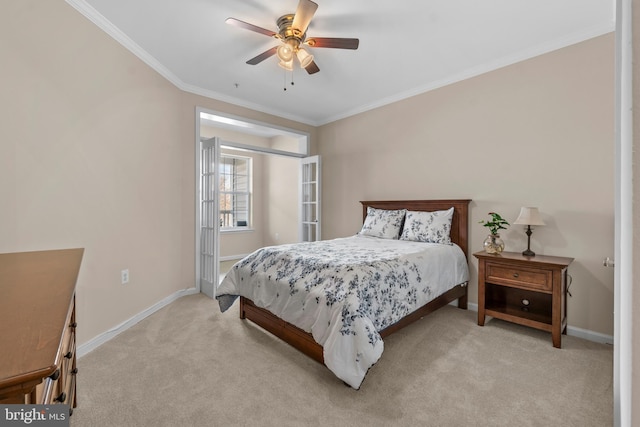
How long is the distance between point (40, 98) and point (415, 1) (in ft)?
8.76

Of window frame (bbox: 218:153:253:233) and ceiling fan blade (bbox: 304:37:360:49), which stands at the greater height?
ceiling fan blade (bbox: 304:37:360:49)

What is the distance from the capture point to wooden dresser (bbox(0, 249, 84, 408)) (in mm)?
552

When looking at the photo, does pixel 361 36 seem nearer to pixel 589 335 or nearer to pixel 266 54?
pixel 266 54

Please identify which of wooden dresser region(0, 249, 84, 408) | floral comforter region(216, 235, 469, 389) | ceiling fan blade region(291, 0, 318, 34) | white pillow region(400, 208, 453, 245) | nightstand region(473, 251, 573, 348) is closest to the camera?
wooden dresser region(0, 249, 84, 408)

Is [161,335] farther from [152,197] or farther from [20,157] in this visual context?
[20,157]

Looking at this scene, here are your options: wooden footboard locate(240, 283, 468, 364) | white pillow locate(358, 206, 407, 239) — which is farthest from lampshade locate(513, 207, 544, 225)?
white pillow locate(358, 206, 407, 239)

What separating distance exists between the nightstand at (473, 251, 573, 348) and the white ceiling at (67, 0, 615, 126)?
1.95 meters

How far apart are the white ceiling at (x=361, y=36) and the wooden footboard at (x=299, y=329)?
238 cm

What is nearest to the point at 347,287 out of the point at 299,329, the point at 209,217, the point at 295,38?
the point at 299,329

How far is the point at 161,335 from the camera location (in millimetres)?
2523

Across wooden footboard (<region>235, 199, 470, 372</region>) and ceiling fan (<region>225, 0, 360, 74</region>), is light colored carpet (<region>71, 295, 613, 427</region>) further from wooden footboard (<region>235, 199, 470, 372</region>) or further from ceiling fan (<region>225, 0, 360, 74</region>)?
ceiling fan (<region>225, 0, 360, 74</region>)

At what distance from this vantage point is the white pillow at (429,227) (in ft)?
10.3

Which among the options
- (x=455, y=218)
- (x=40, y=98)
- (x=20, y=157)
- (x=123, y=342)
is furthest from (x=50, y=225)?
(x=455, y=218)

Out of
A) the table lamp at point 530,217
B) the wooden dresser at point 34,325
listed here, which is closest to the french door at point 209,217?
the wooden dresser at point 34,325
